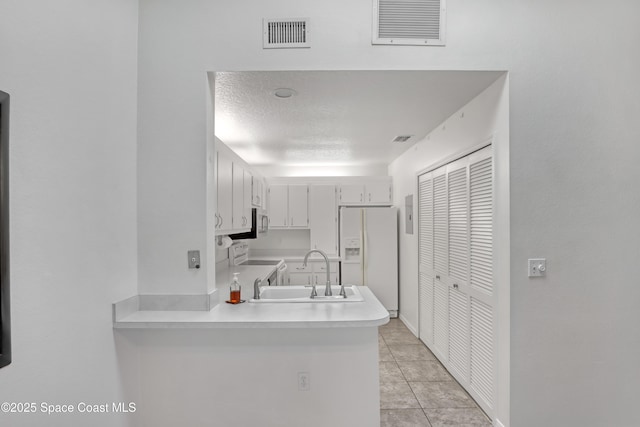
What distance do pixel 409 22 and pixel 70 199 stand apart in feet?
6.77

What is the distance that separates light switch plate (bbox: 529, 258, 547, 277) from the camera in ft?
6.59

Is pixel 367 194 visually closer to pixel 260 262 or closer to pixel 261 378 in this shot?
pixel 260 262

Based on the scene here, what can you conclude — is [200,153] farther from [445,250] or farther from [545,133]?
[445,250]

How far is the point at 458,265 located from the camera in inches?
112

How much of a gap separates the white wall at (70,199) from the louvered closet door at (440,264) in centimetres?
258

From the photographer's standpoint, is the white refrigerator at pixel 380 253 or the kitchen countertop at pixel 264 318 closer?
the kitchen countertop at pixel 264 318

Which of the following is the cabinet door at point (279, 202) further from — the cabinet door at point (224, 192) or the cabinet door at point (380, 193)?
the cabinet door at point (224, 192)

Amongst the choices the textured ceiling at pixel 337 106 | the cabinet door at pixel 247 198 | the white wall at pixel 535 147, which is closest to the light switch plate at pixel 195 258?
the white wall at pixel 535 147

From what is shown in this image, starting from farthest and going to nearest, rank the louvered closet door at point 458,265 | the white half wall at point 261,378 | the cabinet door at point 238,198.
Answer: the cabinet door at point 238,198, the louvered closet door at point 458,265, the white half wall at point 261,378

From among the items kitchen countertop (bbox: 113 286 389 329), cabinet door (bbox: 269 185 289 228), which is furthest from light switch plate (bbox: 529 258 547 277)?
cabinet door (bbox: 269 185 289 228)

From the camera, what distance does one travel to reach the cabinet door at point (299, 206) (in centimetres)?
538


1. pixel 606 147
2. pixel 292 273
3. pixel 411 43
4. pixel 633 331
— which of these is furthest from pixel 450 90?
pixel 292 273

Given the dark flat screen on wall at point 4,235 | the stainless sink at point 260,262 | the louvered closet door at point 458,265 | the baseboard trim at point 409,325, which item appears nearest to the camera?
the dark flat screen on wall at point 4,235

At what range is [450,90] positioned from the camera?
231 centimetres
